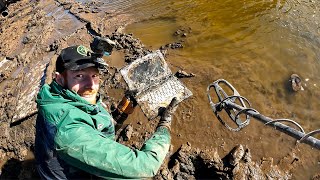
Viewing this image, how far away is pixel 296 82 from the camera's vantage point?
5477 millimetres

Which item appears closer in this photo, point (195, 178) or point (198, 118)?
point (195, 178)

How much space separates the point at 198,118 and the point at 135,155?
2.56m

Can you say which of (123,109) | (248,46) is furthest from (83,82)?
(248,46)

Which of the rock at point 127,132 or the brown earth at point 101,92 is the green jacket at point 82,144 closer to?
the brown earth at point 101,92

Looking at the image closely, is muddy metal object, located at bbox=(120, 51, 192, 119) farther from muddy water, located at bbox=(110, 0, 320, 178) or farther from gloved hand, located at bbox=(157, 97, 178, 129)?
gloved hand, located at bbox=(157, 97, 178, 129)

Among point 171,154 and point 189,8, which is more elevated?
point 189,8

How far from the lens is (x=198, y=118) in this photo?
16.4ft

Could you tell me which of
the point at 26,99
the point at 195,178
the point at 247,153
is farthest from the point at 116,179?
the point at 26,99

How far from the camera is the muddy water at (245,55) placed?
15.7 ft

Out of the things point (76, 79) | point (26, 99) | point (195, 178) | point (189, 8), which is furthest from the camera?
point (189, 8)

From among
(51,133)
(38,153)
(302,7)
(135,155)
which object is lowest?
(302,7)

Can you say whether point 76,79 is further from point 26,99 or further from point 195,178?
point 26,99

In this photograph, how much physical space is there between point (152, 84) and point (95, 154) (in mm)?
2417

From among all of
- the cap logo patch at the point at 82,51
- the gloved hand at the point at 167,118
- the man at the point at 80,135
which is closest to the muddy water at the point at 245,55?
the gloved hand at the point at 167,118
